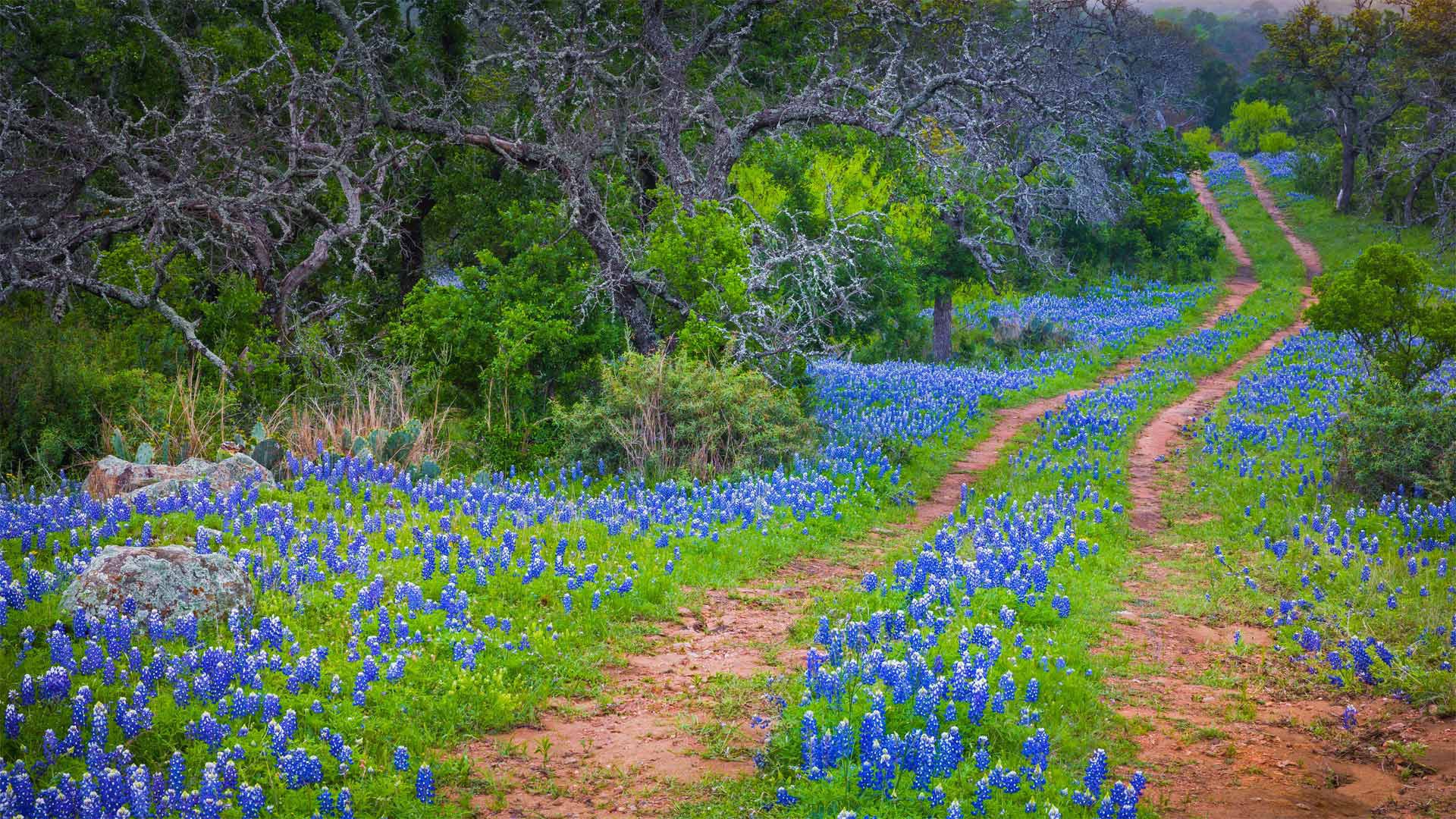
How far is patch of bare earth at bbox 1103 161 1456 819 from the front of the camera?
558cm

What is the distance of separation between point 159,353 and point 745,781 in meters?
10.9

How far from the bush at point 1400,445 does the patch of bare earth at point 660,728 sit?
6.70 m

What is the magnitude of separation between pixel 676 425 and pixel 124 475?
19.0 feet

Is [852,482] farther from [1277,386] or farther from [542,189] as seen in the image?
[1277,386]

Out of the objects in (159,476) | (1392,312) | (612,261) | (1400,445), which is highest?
(612,261)

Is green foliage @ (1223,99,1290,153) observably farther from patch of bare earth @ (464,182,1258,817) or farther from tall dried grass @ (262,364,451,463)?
patch of bare earth @ (464,182,1258,817)

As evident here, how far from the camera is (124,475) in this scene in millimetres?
9539

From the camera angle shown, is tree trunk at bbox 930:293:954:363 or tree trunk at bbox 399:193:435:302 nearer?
tree trunk at bbox 399:193:435:302

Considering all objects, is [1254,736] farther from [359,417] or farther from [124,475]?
[359,417]

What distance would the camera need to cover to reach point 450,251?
19109 millimetres

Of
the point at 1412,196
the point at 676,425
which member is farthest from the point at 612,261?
the point at 1412,196

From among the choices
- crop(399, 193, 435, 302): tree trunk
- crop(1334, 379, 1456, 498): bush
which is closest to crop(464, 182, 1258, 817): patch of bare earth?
crop(1334, 379, 1456, 498): bush

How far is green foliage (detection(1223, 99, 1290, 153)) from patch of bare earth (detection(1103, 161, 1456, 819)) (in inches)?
2748

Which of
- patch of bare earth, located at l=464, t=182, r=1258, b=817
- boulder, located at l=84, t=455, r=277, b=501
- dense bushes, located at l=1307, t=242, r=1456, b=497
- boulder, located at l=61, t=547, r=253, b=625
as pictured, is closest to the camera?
patch of bare earth, located at l=464, t=182, r=1258, b=817
